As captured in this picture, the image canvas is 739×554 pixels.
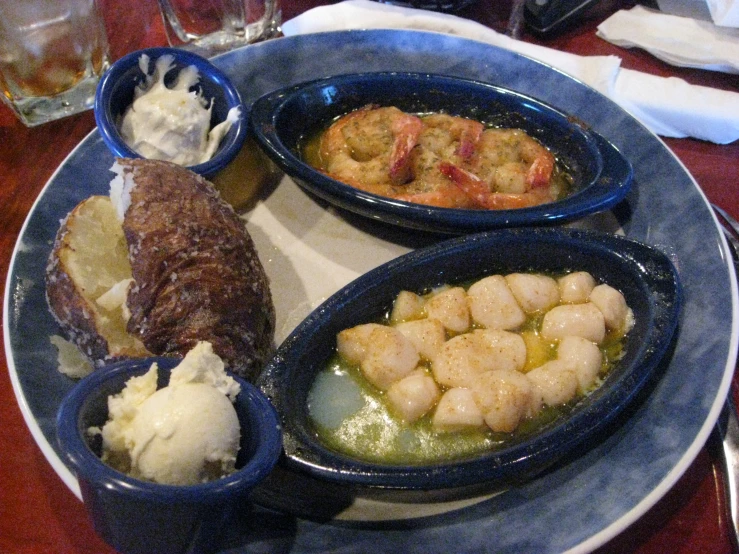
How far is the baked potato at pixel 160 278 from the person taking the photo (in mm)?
1104

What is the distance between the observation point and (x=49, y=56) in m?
1.83

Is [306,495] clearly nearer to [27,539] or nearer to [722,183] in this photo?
[27,539]

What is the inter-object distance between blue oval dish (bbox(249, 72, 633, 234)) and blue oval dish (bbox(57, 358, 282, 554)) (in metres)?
0.69

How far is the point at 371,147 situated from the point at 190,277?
0.81m

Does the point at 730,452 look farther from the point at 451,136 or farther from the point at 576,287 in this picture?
the point at 451,136

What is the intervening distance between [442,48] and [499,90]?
35cm

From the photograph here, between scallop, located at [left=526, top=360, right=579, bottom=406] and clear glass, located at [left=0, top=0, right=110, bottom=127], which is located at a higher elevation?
clear glass, located at [left=0, top=0, right=110, bottom=127]

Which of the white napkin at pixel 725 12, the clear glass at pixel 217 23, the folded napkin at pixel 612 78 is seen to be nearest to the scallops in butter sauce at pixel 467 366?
the folded napkin at pixel 612 78

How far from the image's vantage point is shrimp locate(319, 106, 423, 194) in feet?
5.47

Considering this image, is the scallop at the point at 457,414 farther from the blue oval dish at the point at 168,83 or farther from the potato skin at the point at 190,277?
the blue oval dish at the point at 168,83

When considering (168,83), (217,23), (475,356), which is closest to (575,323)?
(475,356)

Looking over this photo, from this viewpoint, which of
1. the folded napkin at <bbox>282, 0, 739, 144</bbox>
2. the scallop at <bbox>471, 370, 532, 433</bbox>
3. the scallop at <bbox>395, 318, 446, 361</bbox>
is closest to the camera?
the scallop at <bbox>471, 370, 532, 433</bbox>

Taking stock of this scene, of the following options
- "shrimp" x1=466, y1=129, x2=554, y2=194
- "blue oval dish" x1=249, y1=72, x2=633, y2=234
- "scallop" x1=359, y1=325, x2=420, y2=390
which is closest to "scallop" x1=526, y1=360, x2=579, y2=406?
"scallop" x1=359, y1=325, x2=420, y2=390

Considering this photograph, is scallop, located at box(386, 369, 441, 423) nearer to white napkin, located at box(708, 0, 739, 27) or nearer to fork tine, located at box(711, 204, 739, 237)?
fork tine, located at box(711, 204, 739, 237)
